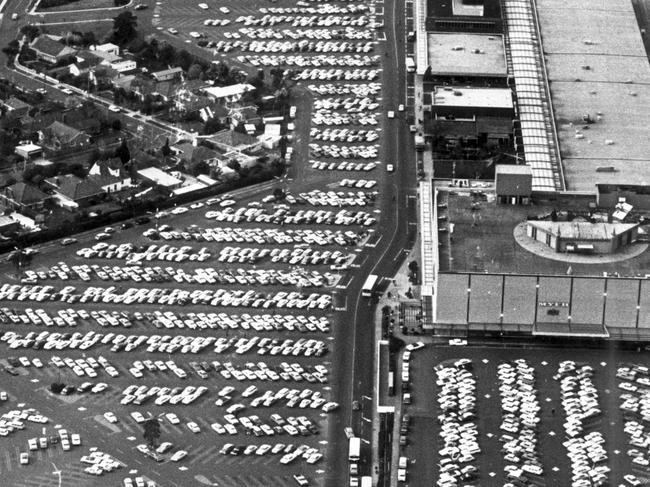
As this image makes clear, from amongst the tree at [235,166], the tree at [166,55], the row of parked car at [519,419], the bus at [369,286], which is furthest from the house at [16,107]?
the row of parked car at [519,419]

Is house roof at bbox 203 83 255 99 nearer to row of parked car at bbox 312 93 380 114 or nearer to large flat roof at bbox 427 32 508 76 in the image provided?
row of parked car at bbox 312 93 380 114

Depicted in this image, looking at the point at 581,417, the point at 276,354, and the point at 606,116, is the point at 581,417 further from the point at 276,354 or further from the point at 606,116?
the point at 606,116

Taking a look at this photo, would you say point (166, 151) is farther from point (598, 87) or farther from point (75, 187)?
point (598, 87)

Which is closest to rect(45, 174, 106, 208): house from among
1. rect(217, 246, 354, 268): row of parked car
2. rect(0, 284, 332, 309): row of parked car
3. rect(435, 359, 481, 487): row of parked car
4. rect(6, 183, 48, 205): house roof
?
rect(6, 183, 48, 205): house roof

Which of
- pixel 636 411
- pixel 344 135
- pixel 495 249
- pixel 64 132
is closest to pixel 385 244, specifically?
pixel 495 249

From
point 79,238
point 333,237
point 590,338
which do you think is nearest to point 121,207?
point 79,238

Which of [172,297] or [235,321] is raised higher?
[172,297]
